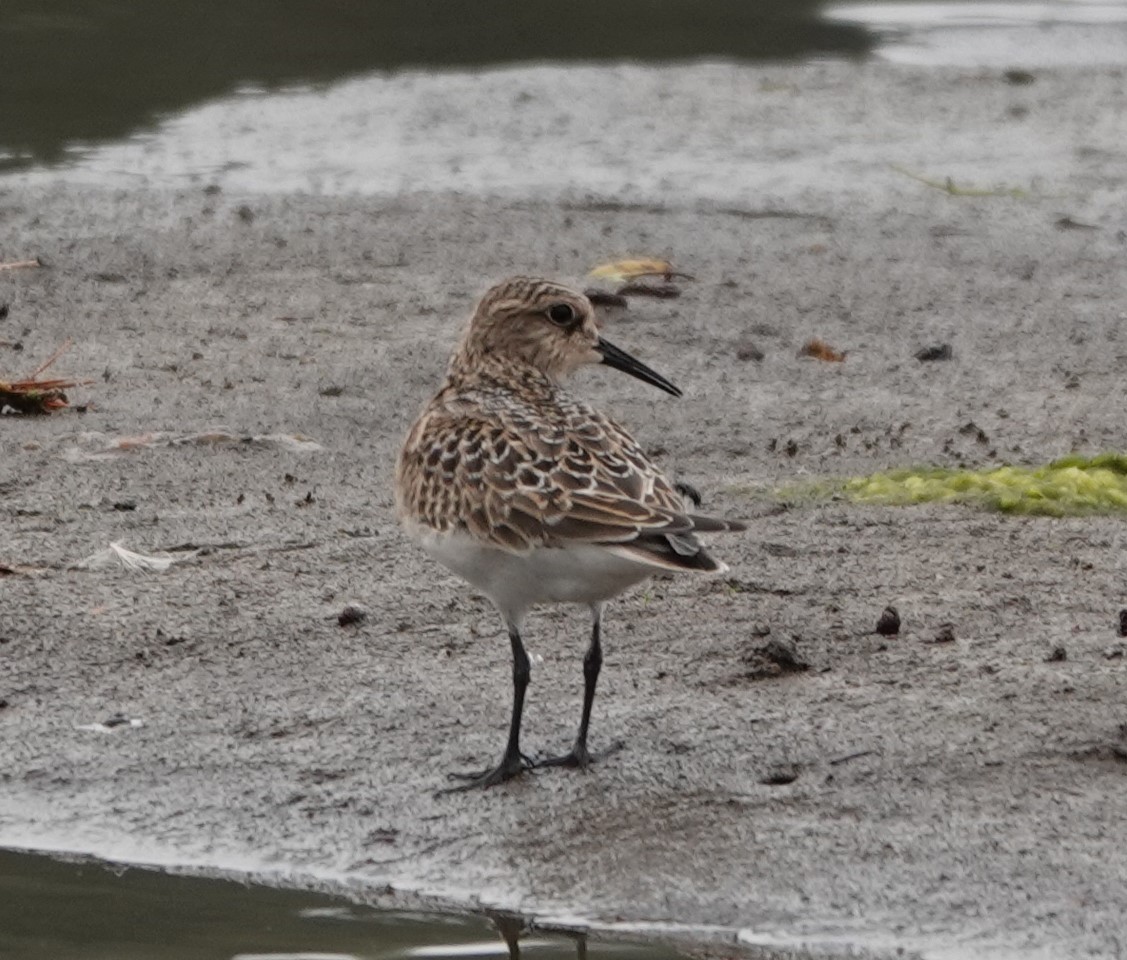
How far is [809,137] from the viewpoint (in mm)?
14750

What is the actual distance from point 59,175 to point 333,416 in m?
4.65

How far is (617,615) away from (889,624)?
2.74ft

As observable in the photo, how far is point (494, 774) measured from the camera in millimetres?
6016

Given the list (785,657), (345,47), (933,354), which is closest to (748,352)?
(933,354)

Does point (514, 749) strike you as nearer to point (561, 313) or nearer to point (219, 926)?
point (219, 926)

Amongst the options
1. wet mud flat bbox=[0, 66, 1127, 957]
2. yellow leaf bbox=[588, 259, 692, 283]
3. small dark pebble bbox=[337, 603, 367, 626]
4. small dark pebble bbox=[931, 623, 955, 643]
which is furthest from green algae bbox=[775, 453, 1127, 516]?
yellow leaf bbox=[588, 259, 692, 283]

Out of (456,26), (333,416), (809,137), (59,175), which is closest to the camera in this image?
(333,416)

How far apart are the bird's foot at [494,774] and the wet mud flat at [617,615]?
0.10ft

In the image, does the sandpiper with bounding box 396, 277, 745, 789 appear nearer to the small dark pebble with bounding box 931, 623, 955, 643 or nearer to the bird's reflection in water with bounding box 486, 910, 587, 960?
the bird's reflection in water with bounding box 486, 910, 587, 960

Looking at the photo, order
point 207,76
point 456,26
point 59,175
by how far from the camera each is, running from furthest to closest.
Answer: point 456,26 < point 207,76 < point 59,175

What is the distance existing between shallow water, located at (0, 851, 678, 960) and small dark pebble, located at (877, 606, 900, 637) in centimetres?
184

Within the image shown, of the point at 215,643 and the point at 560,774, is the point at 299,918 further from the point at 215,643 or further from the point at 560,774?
the point at 215,643

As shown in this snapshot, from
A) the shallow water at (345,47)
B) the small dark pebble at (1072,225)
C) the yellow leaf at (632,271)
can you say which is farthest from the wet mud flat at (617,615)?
the shallow water at (345,47)

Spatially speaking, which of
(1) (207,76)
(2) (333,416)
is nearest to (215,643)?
(2) (333,416)
